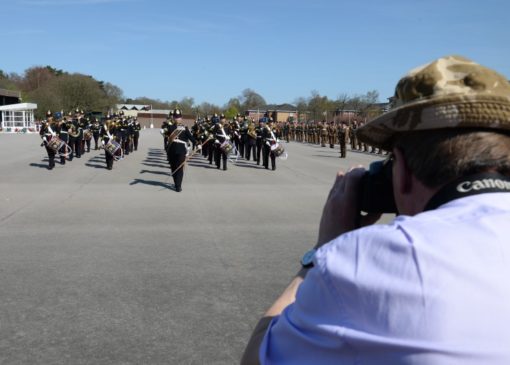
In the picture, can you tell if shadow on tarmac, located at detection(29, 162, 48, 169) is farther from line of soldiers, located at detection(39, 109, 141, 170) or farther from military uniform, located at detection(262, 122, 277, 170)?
military uniform, located at detection(262, 122, 277, 170)

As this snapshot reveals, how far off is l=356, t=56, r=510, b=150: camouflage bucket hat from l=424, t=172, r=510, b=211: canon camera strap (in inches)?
4.3

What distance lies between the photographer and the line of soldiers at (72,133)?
18578 millimetres

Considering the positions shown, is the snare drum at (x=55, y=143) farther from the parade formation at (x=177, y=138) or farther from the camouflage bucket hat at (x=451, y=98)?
the camouflage bucket hat at (x=451, y=98)

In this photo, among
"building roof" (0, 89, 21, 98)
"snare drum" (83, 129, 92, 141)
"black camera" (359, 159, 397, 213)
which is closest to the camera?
"black camera" (359, 159, 397, 213)

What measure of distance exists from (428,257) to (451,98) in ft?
1.16

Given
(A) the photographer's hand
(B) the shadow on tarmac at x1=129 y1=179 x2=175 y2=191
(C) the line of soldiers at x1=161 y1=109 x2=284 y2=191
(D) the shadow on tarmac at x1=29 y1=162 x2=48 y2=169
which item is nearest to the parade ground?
(B) the shadow on tarmac at x1=129 y1=179 x2=175 y2=191

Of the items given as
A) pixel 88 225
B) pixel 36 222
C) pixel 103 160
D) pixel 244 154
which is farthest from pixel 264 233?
pixel 244 154

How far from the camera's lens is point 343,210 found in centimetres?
142

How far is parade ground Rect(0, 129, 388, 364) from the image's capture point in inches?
155

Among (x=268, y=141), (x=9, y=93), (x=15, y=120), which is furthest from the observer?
(x=9, y=93)

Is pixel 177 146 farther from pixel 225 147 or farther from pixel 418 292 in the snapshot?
pixel 418 292

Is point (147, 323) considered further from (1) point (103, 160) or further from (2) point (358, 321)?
(1) point (103, 160)

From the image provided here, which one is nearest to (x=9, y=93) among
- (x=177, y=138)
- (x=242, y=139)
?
(x=242, y=139)

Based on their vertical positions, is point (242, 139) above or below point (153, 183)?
above
